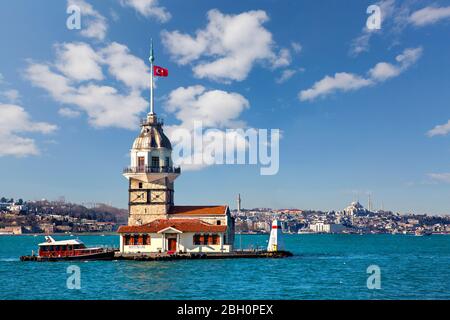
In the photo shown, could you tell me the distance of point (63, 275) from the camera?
47625mm

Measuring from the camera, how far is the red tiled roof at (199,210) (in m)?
64.6

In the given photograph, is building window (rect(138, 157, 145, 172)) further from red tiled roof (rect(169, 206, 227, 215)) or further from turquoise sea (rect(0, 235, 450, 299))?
turquoise sea (rect(0, 235, 450, 299))

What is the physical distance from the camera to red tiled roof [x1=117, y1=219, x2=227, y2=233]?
6197 cm

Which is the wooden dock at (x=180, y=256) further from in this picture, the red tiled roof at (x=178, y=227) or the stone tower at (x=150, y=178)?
the stone tower at (x=150, y=178)

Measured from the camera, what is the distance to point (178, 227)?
62.5 meters

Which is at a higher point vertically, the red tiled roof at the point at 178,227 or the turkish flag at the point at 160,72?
the turkish flag at the point at 160,72

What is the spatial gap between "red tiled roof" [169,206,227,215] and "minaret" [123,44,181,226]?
1.12 meters

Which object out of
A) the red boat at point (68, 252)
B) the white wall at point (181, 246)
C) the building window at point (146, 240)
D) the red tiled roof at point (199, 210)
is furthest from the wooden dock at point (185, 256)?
the red tiled roof at point (199, 210)

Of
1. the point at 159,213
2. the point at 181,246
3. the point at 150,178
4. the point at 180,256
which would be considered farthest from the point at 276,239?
the point at 150,178

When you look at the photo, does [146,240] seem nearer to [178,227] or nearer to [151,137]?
[178,227]

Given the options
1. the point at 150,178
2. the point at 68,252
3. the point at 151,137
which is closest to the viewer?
the point at 68,252

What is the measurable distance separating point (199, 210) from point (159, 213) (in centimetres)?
485
